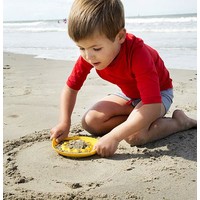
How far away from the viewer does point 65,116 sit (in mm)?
2787

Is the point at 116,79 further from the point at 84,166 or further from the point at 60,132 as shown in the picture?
the point at 84,166

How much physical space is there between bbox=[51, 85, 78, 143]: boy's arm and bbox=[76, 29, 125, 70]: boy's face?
50cm

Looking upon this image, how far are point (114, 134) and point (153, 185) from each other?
523mm

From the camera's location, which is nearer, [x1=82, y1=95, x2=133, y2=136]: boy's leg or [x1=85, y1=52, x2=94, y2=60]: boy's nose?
[x1=85, y1=52, x2=94, y2=60]: boy's nose

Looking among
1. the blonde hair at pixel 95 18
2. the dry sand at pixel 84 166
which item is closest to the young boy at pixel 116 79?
the blonde hair at pixel 95 18

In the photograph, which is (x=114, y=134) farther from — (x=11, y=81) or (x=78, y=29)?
(x=11, y=81)

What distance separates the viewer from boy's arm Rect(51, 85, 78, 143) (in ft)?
8.74

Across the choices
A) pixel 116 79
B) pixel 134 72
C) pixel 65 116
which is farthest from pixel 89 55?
pixel 65 116

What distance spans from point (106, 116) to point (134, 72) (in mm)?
560

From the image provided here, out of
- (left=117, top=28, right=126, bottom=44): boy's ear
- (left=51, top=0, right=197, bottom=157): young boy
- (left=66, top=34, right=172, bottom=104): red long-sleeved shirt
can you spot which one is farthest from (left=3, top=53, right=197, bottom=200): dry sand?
(left=117, top=28, right=126, bottom=44): boy's ear

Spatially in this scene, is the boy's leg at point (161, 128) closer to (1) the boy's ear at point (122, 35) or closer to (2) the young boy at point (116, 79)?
(2) the young boy at point (116, 79)

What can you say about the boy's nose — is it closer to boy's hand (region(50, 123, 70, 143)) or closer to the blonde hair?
the blonde hair

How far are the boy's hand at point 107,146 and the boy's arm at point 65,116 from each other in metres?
0.43

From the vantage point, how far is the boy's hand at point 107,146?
2.33 metres
